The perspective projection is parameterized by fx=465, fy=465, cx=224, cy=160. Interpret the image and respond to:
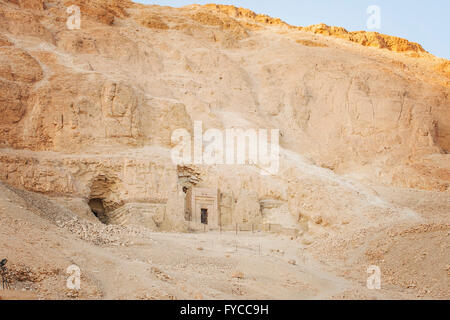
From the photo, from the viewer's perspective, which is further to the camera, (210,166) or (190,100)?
(190,100)

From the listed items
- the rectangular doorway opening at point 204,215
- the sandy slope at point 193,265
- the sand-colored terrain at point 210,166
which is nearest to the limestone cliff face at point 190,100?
the sand-colored terrain at point 210,166

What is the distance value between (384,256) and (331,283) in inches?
134

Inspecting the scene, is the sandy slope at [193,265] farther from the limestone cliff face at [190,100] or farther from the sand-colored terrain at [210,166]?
the limestone cliff face at [190,100]

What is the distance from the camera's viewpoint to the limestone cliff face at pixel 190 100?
23.6 meters

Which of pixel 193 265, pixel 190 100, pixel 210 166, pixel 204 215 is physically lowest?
pixel 204 215

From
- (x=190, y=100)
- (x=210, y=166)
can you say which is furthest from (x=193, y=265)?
(x=190, y=100)

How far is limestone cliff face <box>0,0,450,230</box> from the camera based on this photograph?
77.6ft

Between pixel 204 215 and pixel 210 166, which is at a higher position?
pixel 210 166

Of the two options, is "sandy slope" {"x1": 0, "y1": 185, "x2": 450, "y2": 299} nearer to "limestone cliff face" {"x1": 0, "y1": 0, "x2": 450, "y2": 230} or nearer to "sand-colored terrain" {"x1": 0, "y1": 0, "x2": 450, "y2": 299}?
"sand-colored terrain" {"x1": 0, "y1": 0, "x2": 450, "y2": 299}

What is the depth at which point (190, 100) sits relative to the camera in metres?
31.2

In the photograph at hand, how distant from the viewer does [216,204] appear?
23.8 meters

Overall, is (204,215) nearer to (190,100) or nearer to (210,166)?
(210,166)

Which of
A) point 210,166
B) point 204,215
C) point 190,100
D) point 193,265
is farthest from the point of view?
point 190,100

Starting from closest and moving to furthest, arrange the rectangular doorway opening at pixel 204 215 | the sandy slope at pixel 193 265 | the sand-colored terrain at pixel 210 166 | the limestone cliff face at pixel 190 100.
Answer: the sandy slope at pixel 193 265 < the sand-colored terrain at pixel 210 166 < the limestone cliff face at pixel 190 100 < the rectangular doorway opening at pixel 204 215
